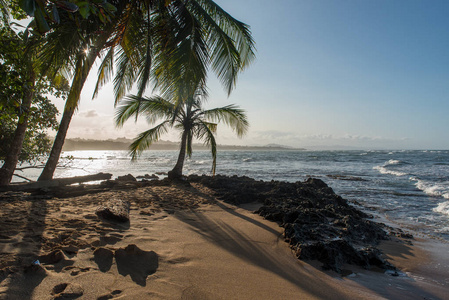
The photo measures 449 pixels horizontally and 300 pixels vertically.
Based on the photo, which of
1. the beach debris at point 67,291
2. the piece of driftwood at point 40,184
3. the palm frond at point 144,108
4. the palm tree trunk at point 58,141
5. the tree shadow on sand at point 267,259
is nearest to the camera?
the beach debris at point 67,291

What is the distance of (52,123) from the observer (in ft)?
25.6

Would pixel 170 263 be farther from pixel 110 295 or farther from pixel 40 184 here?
pixel 40 184

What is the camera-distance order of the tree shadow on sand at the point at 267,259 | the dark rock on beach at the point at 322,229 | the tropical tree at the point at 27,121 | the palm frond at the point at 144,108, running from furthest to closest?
the palm frond at the point at 144,108, the tropical tree at the point at 27,121, the dark rock on beach at the point at 322,229, the tree shadow on sand at the point at 267,259

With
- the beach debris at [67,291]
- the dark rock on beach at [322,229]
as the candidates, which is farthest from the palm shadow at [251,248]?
the beach debris at [67,291]

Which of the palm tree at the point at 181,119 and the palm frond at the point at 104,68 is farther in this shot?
the palm tree at the point at 181,119

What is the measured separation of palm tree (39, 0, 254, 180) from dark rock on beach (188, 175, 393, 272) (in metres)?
3.33

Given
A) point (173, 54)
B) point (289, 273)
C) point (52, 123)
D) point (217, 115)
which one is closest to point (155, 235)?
point (289, 273)

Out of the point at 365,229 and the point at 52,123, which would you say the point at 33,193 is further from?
the point at 365,229

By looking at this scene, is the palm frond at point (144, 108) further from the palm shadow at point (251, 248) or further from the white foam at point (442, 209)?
the white foam at point (442, 209)

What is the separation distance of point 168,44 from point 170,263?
539cm

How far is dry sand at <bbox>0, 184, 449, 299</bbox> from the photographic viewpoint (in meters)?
2.04

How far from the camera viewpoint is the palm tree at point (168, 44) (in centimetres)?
562

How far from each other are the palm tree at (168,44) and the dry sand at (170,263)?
3.19 m

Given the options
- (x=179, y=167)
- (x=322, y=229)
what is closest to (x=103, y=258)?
(x=322, y=229)
